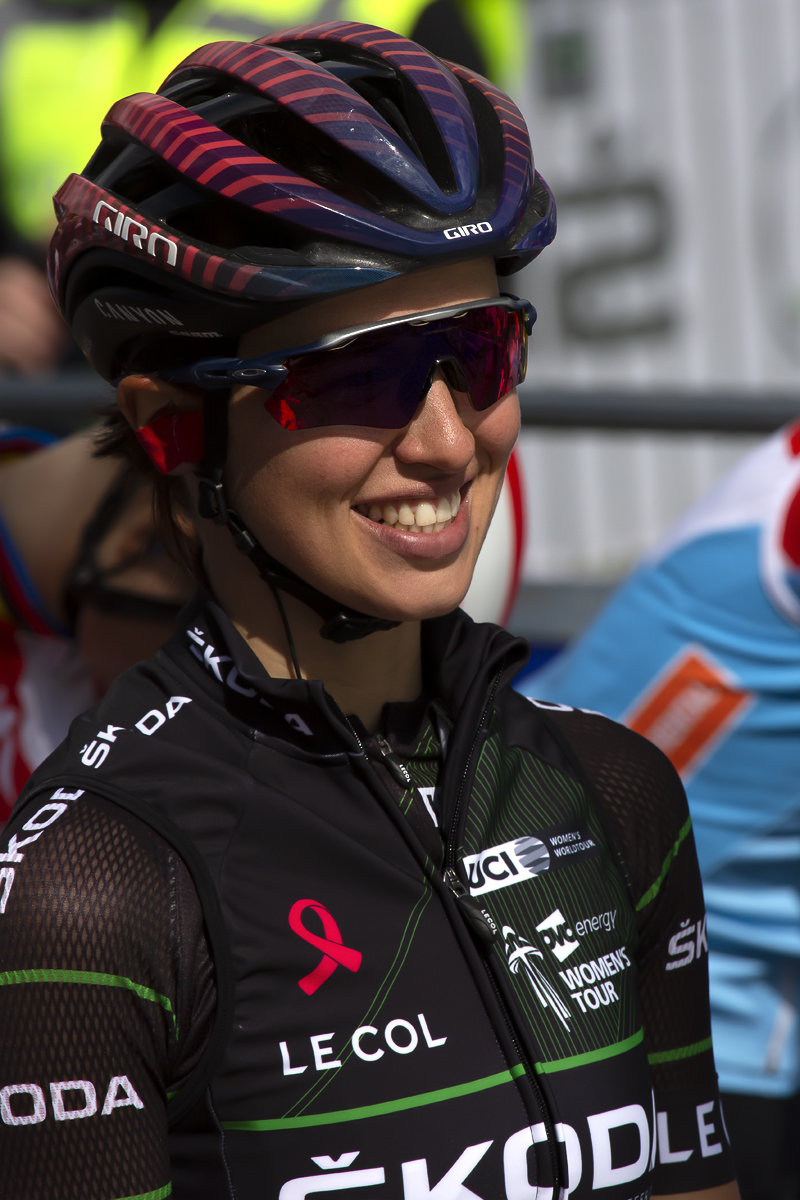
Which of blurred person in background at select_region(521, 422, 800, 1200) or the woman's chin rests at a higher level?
the woman's chin

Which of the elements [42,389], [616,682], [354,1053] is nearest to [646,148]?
[42,389]

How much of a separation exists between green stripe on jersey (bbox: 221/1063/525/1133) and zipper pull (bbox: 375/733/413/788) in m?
0.31

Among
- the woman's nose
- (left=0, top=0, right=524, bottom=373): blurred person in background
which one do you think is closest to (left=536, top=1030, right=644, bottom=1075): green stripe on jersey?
the woman's nose

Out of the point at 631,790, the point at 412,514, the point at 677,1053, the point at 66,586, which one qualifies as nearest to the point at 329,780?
the point at 412,514

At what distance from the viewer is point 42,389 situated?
3461mm

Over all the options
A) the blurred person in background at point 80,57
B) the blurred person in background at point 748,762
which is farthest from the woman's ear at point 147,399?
the blurred person in background at point 80,57

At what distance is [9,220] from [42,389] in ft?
6.74

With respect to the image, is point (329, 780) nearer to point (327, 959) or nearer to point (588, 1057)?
point (327, 959)

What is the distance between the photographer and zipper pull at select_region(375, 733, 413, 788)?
1.38m

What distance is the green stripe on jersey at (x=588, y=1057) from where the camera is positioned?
1.29 m

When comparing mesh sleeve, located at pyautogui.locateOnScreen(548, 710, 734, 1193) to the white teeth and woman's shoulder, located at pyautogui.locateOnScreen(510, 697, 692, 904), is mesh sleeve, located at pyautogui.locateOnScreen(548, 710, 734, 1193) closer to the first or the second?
woman's shoulder, located at pyautogui.locateOnScreen(510, 697, 692, 904)

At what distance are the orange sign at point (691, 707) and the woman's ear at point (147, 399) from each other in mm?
1432

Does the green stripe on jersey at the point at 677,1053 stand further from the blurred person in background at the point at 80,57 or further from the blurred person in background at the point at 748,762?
the blurred person in background at the point at 80,57

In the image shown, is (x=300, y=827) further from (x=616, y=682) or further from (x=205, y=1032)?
(x=616, y=682)
